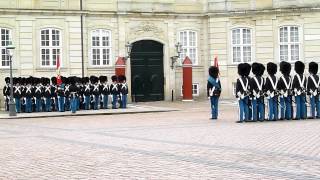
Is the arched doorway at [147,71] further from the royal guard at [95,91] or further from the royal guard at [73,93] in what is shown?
the royal guard at [73,93]

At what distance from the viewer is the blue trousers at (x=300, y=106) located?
20.4 metres

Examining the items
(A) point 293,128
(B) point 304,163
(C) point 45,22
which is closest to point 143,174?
(B) point 304,163

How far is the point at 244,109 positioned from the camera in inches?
776

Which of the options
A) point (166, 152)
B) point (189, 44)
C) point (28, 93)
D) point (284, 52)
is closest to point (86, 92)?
point (28, 93)

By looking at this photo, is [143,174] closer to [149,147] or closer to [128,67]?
[149,147]

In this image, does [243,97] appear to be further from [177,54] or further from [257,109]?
[177,54]

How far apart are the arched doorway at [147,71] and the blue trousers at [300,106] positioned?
15.5m

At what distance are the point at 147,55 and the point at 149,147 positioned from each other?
882 inches

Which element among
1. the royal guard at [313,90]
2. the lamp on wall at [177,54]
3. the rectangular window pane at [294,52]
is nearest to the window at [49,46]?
the lamp on wall at [177,54]

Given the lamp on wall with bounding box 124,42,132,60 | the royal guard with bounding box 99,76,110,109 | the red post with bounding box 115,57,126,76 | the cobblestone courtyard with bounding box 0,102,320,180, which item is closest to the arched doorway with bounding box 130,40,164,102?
the lamp on wall with bounding box 124,42,132,60

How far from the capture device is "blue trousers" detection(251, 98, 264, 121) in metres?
19.9

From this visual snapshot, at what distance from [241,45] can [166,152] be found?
23.6 m

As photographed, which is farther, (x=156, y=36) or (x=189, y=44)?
(x=189, y=44)

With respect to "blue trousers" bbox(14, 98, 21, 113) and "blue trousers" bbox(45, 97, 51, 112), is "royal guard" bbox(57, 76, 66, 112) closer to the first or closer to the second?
"blue trousers" bbox(45, 97, 51, 112)
